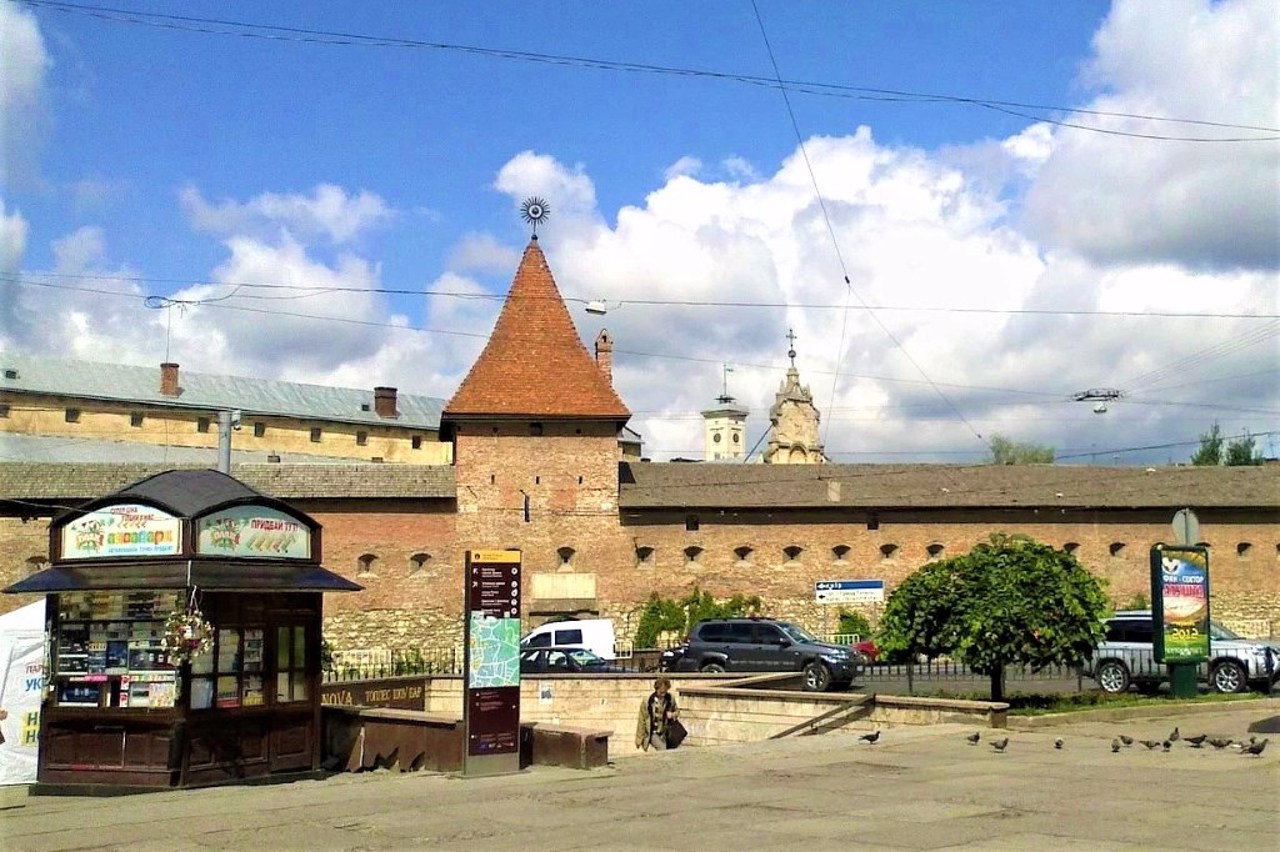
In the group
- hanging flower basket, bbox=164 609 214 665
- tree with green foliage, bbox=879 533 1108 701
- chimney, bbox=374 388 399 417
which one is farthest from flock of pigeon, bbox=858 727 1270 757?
chimney, bbox=374 388 399 417

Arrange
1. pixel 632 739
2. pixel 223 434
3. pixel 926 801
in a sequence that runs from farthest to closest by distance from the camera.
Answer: pixel 223 434 → pixel 632 739 → pixel 926 801

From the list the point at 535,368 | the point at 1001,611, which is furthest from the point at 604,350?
the point at 1001,611

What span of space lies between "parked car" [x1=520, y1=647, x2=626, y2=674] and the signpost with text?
13519 mm

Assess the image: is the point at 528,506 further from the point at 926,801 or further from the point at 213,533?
the point at 926,801

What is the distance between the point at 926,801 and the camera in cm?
1153

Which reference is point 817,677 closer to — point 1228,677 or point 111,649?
point 1228,677

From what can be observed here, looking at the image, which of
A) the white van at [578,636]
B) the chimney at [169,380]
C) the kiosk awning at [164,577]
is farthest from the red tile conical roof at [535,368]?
the chimney at [169,380]

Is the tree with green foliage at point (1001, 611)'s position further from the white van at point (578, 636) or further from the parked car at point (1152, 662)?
the white van at point (578, 636)

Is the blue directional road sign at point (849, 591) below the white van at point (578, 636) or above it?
above

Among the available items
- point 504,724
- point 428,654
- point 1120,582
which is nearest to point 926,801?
point 504,724

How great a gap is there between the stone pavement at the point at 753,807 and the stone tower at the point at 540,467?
25973 mm

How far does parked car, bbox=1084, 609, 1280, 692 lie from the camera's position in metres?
23.6

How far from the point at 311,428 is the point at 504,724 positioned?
71.9 metres

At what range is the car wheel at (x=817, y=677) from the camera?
2670 centimetres
